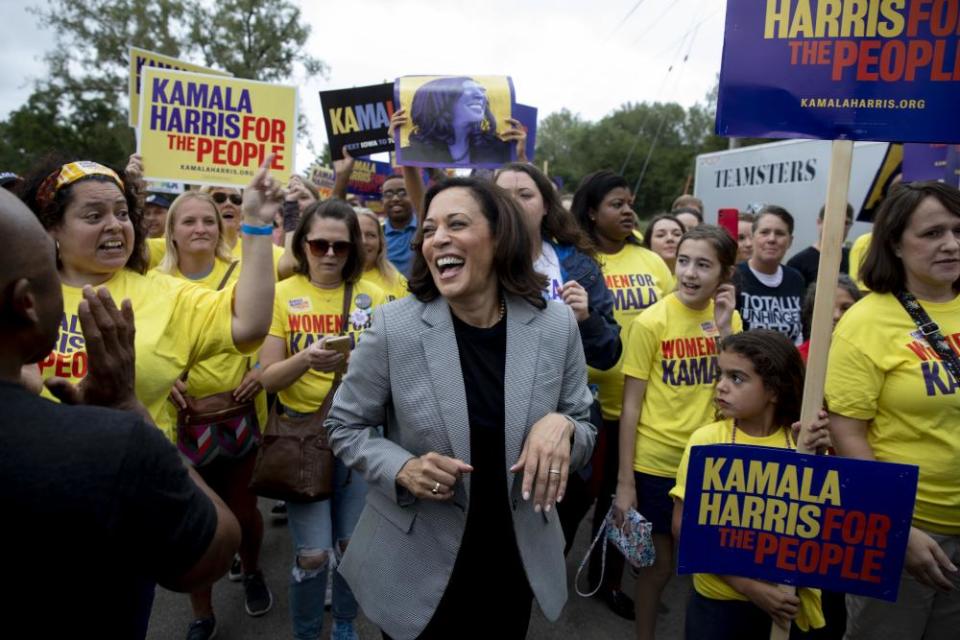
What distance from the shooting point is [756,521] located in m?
2.01

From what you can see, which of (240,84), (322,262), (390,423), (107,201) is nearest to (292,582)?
(390,423)

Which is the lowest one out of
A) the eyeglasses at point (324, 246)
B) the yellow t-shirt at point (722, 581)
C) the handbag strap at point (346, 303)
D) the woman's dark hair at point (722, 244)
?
the yellow t-shirt at point (722, 581)

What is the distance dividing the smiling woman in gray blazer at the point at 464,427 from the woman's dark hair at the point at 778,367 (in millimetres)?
794

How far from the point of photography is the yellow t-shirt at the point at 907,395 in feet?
7.30

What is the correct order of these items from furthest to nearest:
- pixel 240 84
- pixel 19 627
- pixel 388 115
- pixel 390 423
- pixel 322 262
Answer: pixel 388 115 < pixel 240 84 < pixel 322 262 < pixel 390 423 < pixel 19 627

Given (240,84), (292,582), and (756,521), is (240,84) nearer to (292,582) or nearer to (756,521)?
(292,582)

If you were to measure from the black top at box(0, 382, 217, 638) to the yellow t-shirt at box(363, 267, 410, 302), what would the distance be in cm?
269

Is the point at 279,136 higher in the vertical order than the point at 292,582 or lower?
higher

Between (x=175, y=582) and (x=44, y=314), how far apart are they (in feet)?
1.78

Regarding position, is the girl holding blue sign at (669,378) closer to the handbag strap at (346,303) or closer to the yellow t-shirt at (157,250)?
the handbag strap at (346,303)

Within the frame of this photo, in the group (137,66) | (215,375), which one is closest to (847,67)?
(215,375)

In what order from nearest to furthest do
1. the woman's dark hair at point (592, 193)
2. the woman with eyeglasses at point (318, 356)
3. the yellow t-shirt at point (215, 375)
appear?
1. the woman with eyeglasses at point (318, 356)
2. the yellow t-shirt at point (215, 375)
3. the woman's dark hair at point (592, 193)

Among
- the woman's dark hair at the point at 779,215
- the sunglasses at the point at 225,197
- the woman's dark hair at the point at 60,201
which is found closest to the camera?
the woman's dark hair at the point at 60,201

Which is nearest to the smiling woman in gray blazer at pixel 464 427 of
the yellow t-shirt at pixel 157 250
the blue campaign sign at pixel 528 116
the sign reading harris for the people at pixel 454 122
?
the sign reading harris for the people at pixel 454 122
